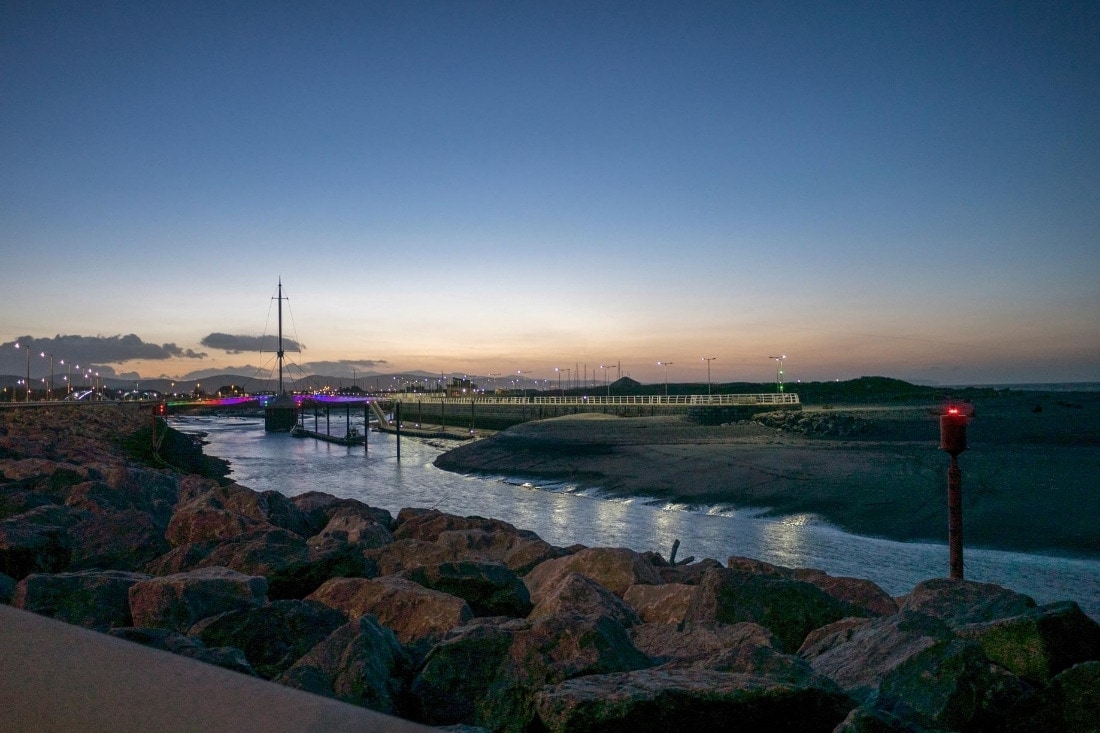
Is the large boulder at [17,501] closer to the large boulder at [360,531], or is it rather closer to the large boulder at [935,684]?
the large boulder at [360,531]

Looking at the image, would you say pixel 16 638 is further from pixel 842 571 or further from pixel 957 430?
pixel 842 571

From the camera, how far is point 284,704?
1.83 metres

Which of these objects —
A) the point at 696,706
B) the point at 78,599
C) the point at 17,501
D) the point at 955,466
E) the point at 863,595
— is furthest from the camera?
the point at 17,501

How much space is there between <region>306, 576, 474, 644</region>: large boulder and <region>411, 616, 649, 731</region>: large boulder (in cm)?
81

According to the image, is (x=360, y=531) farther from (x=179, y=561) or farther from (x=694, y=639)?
(x=694, y=639)

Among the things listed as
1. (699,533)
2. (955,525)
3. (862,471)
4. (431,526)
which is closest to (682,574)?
(955,525)

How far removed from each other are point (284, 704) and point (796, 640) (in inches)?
159

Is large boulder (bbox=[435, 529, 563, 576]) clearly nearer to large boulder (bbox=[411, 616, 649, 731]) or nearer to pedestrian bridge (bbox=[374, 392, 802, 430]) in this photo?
large boulder (bbox=[411, 616, 649, 731])

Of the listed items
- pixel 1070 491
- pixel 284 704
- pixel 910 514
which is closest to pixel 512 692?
pixel 284 704

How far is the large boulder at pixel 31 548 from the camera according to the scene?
20.6ft

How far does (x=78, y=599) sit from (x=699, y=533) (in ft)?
45.1

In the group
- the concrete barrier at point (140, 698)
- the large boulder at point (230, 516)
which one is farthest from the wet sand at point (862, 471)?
the concrete barrier at point (140, 698)

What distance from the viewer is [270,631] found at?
4211 millimetres

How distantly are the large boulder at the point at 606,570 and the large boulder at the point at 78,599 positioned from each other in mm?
3183
